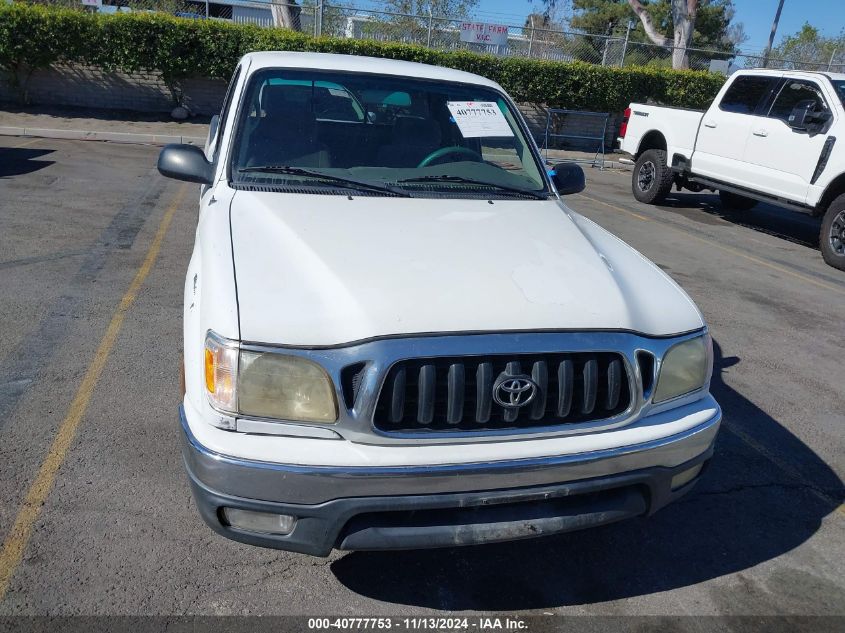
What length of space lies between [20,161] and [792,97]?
11082mm

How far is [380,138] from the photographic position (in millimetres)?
4078

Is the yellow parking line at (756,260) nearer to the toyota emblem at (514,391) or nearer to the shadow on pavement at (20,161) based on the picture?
the toyota emblem at (514,391)

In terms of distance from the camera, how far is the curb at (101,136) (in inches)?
540

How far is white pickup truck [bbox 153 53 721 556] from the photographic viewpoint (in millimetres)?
2385

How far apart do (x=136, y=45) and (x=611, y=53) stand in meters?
12.4

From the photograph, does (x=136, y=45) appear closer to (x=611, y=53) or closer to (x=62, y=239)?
(x=62, y=239)

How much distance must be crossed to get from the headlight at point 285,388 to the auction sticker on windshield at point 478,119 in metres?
2.26

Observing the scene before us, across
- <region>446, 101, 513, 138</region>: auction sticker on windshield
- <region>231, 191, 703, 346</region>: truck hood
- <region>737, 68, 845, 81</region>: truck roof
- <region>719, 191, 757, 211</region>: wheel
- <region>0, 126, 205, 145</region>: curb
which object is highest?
<region>737, 68, 845, 81</region>: truck roof

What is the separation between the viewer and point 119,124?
15.5m

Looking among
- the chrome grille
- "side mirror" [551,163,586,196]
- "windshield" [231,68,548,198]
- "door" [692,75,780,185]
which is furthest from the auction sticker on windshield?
"door" [692,75,780,185]

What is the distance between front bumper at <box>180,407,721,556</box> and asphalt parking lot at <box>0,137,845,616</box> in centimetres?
50

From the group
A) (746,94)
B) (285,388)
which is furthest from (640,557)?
(746,94)

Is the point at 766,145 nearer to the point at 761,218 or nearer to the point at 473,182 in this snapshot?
the point at 761,218

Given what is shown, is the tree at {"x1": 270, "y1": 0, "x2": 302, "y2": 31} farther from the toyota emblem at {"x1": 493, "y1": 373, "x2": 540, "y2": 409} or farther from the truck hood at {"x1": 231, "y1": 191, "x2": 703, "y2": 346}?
the toyota emblem at {"x1": 493, "y1": 373, "x2": 540, "y2": 409}
